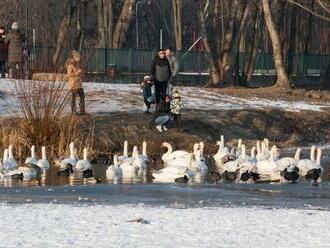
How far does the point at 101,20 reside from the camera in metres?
66.6

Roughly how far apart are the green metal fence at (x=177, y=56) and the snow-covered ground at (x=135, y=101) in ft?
29.5

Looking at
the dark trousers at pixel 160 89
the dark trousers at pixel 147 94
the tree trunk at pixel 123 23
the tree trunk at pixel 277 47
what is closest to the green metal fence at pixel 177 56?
the tree trunk at pixel 123 23

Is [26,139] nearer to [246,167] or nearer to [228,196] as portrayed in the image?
[246,167]

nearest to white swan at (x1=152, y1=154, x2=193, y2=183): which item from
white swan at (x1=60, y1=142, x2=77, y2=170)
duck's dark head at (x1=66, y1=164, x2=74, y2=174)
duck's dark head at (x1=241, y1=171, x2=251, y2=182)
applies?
duck's dark head at (x1=241, y1=171, x2=251, y2=182)

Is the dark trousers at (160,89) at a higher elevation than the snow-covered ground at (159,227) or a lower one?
higher

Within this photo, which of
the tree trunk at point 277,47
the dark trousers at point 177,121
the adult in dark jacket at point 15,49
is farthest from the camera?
the tree trunk at point 277,47

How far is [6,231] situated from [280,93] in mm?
30540

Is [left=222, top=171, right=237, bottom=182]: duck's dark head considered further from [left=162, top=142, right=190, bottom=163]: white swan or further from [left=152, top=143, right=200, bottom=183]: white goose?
[left=162, top=142, right=190, bottom=163]: white swan

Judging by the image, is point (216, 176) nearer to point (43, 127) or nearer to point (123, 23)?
point (43, 127)

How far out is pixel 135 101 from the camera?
3506 cm

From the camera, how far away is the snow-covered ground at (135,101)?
3316 cm

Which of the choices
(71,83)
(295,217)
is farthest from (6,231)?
(71,83)

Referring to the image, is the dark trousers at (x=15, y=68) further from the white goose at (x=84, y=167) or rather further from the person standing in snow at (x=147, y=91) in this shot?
the white goose at (x=84, y=167)

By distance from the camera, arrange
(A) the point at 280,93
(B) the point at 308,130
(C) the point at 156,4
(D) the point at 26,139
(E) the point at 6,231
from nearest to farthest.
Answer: (E) the point at 6,231 → (D) the point at 26,139 → (B) the point at 308,130 → (A) the point at 280,93 → (C) the point at 156,4
